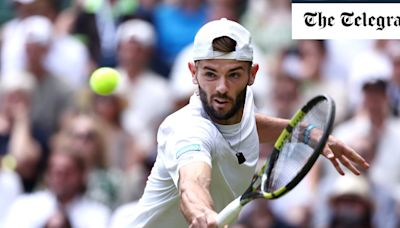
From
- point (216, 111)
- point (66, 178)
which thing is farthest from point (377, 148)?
point (216, 111)

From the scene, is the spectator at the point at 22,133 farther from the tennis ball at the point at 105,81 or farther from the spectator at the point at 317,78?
the tennis ball at the point at 105,81

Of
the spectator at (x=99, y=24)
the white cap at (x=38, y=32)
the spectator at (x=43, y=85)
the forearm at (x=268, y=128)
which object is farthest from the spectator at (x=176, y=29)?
the forearm at (x=268, y=128)

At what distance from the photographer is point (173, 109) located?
1118 cm

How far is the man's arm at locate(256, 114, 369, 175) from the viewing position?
709cm

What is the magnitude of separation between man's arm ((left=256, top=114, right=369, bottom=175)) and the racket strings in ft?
1.77

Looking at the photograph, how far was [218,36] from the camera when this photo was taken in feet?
21.1

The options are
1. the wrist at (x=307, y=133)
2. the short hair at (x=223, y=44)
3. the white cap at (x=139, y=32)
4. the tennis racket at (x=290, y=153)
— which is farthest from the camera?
the white cap at (x=139, y=32)

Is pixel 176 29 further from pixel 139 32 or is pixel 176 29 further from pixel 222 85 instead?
pixel 222 85

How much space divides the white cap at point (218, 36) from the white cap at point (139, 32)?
508 centimetres

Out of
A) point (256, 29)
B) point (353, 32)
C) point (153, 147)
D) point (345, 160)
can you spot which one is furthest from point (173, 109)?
point (345, 160)

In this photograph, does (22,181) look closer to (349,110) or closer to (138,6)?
(138,6)

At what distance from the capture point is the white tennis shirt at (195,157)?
20.6ft

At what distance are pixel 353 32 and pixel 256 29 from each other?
7.14ft

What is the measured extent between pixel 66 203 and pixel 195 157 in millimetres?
4323
